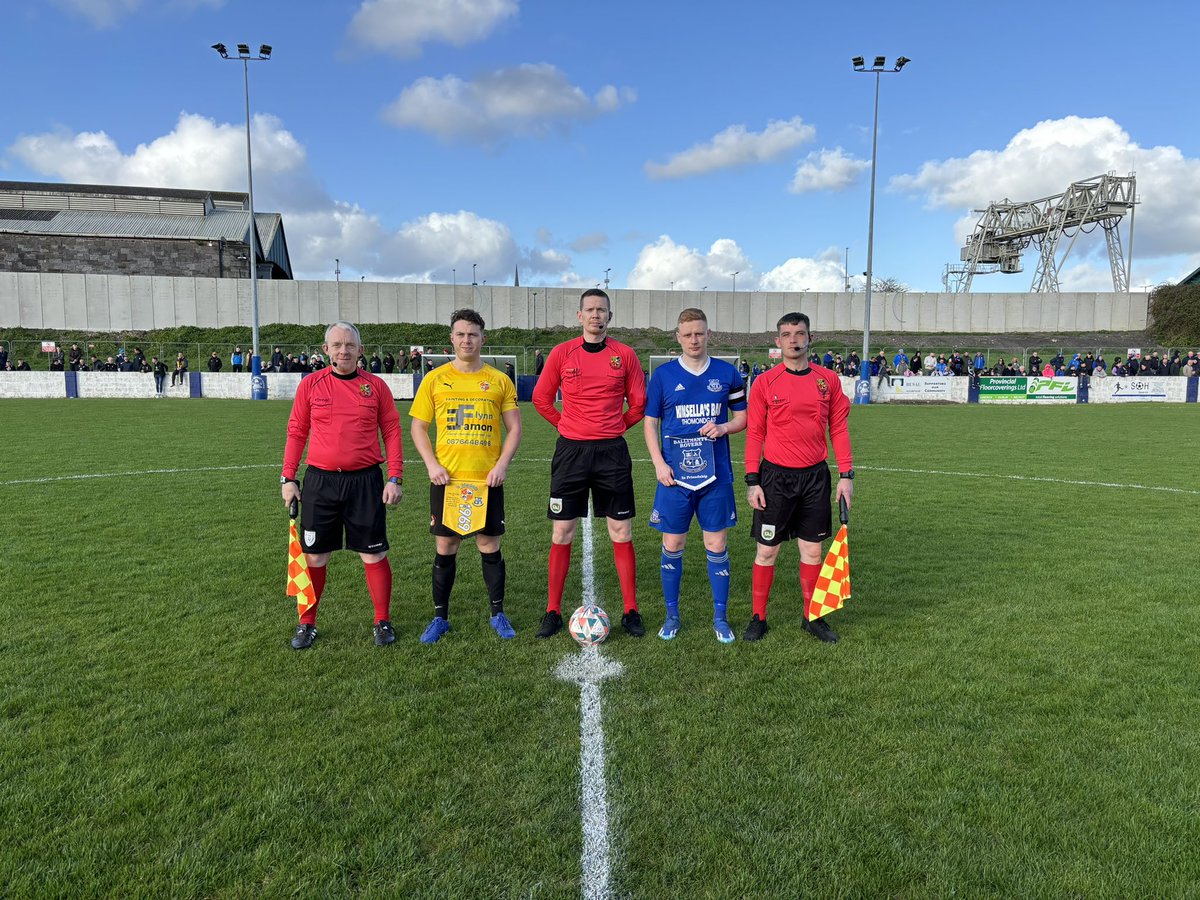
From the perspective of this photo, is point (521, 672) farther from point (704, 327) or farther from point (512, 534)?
point (512, 534)

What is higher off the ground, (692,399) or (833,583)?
(692,399)

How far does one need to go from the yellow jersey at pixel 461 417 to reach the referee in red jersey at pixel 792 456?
1631mm

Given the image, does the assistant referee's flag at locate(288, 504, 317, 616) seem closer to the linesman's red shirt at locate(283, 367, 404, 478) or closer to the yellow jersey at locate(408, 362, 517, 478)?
the linesman's red shirt at locate(283, 367, 404, 478)

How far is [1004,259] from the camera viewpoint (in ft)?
201

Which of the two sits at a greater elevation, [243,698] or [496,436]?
[496,436]

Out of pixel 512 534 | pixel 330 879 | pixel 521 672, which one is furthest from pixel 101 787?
pixel 512 534

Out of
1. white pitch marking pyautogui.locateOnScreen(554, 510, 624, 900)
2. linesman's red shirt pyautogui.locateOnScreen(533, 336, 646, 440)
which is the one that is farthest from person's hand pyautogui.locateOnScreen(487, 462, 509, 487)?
white pitch marking pyautogui.locateOnScreen(554, 510, 624, 900)

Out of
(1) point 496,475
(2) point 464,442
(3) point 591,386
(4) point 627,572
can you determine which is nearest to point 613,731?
(4) point 627,572

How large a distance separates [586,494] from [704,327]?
133 centimetres

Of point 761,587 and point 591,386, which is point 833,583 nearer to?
point 761,587

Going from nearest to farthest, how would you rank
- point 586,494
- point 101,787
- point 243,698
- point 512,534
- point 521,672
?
1. point 101,787
2. point 243,698
3. point 521,672
4. point 586,494
5. point 512,534

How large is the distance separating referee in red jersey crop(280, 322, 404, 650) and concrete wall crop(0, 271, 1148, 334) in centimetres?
4573

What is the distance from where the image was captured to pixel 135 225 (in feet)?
172

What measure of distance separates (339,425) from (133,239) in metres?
58.1
